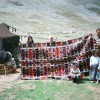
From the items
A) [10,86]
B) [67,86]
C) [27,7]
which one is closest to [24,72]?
[10,86]

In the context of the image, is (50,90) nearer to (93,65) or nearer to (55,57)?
(55,57)

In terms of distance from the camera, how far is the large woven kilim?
35.3 feet

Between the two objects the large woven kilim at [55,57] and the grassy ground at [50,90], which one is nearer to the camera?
the grassy ground at [50,90]

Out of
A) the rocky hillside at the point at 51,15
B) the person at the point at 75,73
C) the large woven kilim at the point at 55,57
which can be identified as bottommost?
the person at the point at 75,73

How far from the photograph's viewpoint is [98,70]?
10125 mm

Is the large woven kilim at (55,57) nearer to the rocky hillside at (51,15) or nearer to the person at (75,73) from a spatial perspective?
the person at (75,73)

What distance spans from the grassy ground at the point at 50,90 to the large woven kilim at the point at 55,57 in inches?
→ 22.5

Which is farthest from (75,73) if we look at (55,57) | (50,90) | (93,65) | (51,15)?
(51,15)

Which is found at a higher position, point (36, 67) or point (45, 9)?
point (45, 9)

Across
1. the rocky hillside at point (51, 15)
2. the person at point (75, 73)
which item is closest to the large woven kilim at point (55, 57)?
the person at point (75, 73)

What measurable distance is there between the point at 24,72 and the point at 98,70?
10.5ft

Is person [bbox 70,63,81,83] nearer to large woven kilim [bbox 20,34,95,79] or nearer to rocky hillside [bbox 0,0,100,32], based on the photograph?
large woven kilim [bbox 20,34,95,79]

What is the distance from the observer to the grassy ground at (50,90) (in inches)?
339

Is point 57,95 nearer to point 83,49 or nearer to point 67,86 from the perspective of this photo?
point 67,86
